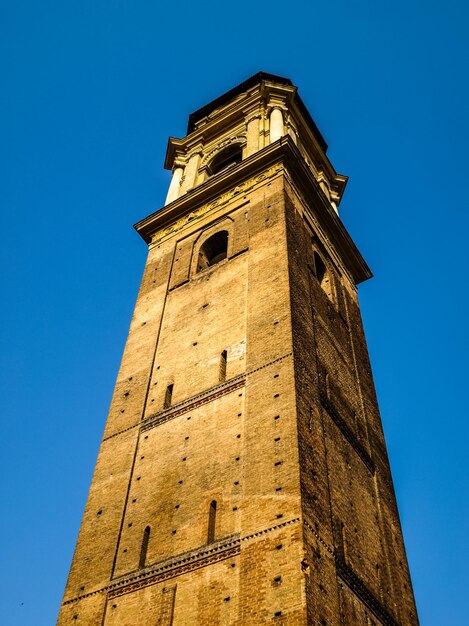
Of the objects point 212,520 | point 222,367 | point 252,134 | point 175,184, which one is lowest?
point 212,520

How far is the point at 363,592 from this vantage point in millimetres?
13281

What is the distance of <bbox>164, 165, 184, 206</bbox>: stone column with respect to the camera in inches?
1059

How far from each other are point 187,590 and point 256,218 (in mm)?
11453

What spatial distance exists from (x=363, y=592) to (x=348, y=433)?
410cm

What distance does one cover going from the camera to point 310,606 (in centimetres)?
1098

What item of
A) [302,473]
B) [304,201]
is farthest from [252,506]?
[304,201]

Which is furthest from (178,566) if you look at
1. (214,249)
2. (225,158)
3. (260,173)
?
(225,158)

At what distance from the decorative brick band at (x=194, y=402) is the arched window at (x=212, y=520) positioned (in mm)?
2828

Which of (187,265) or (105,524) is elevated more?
(187,265)

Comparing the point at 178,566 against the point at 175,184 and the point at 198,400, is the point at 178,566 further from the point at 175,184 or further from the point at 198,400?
the point at 175,184

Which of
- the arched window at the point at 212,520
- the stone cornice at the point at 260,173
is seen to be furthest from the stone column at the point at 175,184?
the arched window at the point at 212,520

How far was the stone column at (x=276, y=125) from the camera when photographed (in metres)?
26.2

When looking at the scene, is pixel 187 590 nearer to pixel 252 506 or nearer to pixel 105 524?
pixel 252 506

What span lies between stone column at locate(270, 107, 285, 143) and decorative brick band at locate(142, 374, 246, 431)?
40.8ft
